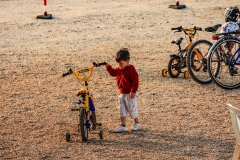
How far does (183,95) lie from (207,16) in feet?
26.9

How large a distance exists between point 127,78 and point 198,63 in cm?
320

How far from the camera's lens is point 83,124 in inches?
295

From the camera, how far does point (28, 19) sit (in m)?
17.0

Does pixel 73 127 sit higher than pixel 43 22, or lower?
lower

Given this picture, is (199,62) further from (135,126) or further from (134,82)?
(134,82)

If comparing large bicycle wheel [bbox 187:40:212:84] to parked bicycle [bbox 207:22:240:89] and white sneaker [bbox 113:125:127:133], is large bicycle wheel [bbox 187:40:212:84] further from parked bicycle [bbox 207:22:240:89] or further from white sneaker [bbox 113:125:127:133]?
white sneaker [bbox 113:125:127:133]

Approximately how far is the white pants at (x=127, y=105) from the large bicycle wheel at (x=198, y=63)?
8.61ft

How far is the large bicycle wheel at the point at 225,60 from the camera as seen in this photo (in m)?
10.0

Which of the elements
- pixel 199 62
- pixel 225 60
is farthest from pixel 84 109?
pixel 199 62

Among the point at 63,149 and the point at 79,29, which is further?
the point at 79,29

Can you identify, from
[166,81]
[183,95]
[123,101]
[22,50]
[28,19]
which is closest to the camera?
[123,101]

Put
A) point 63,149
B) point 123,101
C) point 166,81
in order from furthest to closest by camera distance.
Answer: point 166,81 < point 123,101 < point 63,149

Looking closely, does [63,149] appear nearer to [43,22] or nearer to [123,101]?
[123,101]

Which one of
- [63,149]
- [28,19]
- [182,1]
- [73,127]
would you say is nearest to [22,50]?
[28,19]
